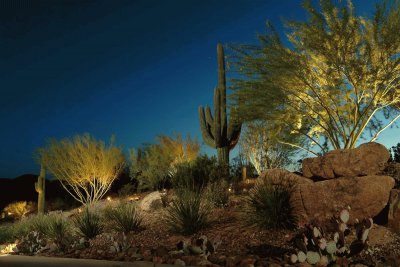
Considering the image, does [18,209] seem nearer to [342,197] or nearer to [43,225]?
[43,225]

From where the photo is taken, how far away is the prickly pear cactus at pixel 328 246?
7.73 m

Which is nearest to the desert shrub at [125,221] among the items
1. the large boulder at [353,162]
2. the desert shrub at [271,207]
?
the desert shrub at [271,207]

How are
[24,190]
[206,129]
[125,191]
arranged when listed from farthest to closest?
[24,190], [125,191], [206,129]

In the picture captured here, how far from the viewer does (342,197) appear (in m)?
11.0

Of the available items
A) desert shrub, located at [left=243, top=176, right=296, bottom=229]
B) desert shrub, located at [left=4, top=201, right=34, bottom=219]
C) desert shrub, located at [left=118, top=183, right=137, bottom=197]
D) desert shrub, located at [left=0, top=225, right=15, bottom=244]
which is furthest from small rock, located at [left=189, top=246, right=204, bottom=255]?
desert shrub, located at [left=4, top=201, right=34, bottom=219]

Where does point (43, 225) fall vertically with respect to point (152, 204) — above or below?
below

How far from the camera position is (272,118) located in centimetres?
2047

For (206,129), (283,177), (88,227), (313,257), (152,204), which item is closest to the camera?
(313,257)

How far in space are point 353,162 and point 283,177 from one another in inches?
71.7

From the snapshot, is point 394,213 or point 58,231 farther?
point 58,231

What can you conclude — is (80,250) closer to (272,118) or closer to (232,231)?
(232,231)

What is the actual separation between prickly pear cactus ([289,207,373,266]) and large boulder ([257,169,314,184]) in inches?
128

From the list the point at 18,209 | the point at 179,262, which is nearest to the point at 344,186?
the point at 179,262

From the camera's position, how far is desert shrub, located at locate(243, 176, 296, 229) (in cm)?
1097
